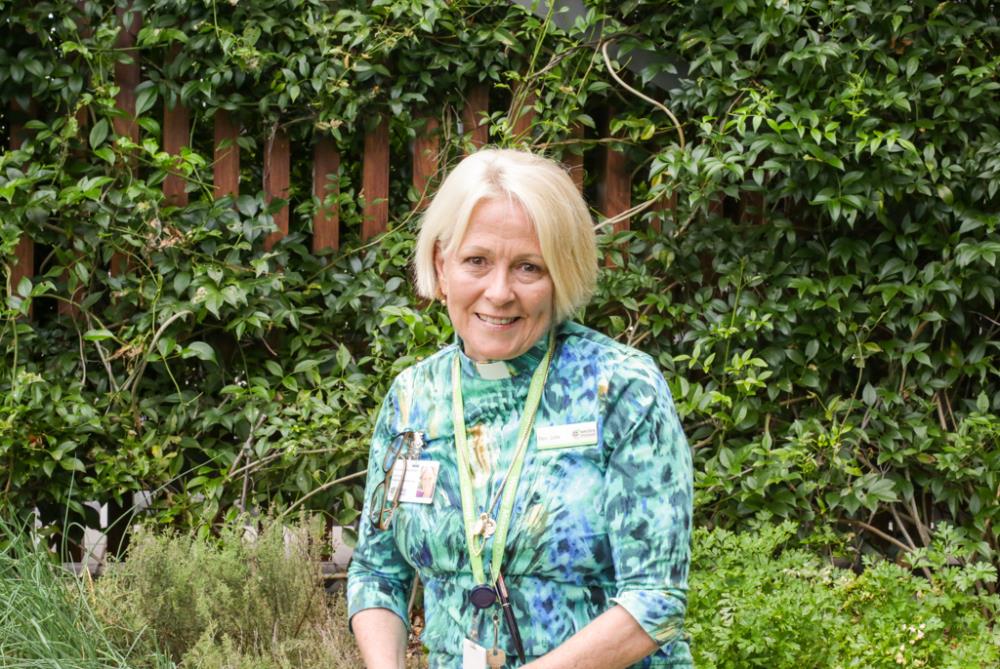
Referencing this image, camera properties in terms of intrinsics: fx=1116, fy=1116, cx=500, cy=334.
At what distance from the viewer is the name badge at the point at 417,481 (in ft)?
5.90

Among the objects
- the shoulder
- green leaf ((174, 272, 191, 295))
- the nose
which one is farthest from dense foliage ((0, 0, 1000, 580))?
the nose

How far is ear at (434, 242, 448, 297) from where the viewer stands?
188cm

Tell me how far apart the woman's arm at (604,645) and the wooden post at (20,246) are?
254 centimetres

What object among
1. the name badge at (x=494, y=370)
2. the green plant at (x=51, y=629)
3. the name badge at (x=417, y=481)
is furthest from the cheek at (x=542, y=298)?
the green plant at (x=51, y=629)

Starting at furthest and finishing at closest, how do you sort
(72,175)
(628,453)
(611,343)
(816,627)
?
1. (72,175)
2. (816,627)
3. (611,343)
4. (628,453)

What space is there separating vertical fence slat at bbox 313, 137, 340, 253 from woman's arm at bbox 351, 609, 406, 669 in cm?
200

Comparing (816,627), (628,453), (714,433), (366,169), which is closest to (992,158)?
(714,433)

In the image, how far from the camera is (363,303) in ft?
12.1

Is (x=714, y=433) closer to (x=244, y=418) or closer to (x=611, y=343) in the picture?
(x=244, y=418)

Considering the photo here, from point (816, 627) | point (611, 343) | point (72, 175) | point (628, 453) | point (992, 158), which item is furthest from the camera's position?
point (72, 175)

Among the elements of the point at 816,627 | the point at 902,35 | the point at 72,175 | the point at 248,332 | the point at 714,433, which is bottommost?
the point at 816,627

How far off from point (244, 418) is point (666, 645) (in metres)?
2.13

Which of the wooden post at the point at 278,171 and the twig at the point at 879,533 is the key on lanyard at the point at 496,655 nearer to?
the twig at the point at 879,533

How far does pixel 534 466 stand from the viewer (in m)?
1.70
